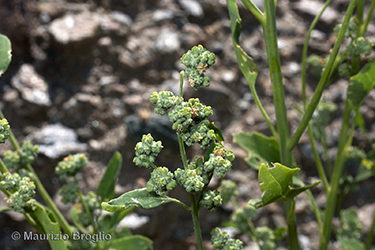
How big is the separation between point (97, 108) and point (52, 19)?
0.31 m

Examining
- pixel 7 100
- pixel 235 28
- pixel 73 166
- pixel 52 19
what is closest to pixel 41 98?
pixel 7 100

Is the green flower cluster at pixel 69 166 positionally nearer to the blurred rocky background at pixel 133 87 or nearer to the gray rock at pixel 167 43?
the blurred rocky background at pixel 133 87

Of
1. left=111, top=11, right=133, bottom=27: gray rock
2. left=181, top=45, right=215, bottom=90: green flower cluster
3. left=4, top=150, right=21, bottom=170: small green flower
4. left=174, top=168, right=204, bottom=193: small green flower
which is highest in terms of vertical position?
left=181, top=45, right=215, bottom=90: green flower cluster

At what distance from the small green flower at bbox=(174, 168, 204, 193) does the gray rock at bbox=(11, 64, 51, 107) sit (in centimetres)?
76

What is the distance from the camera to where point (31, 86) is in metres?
1.14

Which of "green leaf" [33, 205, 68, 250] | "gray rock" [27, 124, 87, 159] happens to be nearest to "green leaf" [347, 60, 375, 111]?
"green leaf" [33, 205, 68, 250]

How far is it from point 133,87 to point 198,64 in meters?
0.72

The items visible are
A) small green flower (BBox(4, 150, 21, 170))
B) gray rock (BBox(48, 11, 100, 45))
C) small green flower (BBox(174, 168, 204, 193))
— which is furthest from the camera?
gray rock (BBox(48, 11, 100, 45))

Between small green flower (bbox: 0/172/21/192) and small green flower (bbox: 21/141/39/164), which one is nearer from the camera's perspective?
small green flower (bbox: 0/172/21/192)

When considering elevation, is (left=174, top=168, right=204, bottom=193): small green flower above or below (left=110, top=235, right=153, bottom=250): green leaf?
above

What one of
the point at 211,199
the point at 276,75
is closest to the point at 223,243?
the point at 211,199

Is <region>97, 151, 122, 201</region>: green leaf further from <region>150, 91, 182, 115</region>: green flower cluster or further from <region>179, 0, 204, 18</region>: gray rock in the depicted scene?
<region>179, 0, 204, 18</region>: gray rock

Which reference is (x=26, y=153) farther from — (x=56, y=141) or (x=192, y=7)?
(x=192, y=7)

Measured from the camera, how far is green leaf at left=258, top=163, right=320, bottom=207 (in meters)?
0.56
